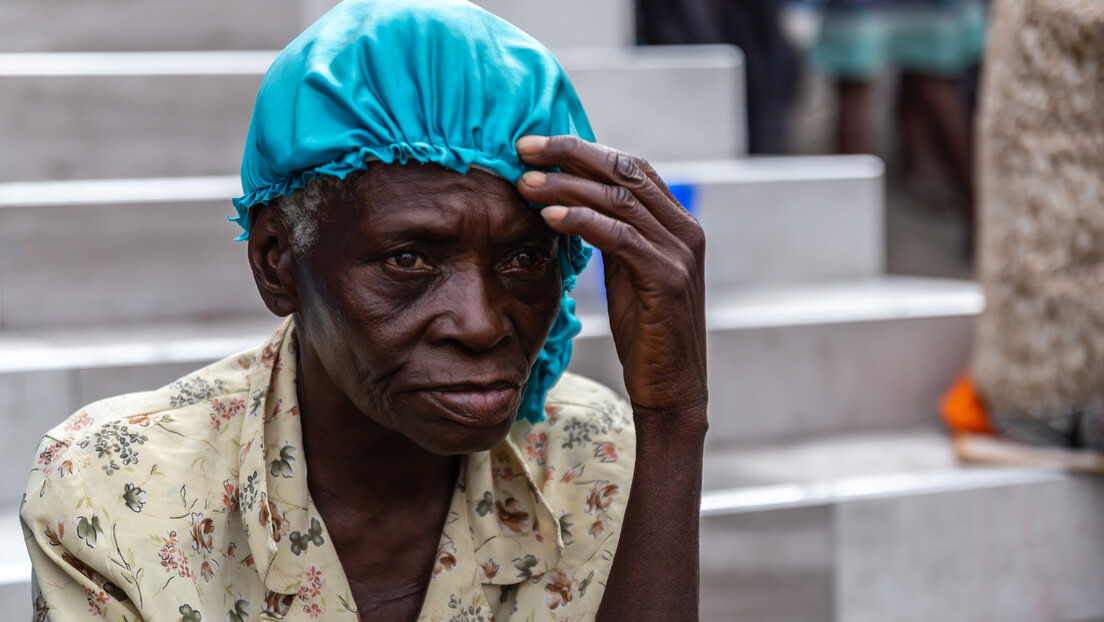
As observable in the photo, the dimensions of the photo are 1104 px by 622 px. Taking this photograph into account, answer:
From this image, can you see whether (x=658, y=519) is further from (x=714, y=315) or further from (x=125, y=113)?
(x=125, y=113)

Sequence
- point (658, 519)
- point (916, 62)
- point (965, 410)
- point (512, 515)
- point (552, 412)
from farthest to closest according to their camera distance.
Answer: point (916, 62) → point (965, 410) → point (552, 412) → point (512, 515) → point (658, 519)

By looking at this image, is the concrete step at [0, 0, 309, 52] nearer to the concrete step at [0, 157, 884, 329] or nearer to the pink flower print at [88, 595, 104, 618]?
the concrete step at [0, 157, 884, 329]

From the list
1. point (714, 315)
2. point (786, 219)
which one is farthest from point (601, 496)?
point (786, 219)

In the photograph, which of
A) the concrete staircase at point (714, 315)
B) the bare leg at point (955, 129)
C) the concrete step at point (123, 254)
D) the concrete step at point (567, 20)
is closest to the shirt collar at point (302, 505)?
the concrete staircase at point (714, 315)

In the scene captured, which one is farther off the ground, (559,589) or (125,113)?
(125,113)

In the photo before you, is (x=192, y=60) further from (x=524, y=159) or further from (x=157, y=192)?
(x=524, y=159)

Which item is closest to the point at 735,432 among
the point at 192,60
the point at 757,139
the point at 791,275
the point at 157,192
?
the point at 791,275

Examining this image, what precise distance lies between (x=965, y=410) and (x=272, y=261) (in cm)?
294

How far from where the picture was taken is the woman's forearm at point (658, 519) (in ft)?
6.19

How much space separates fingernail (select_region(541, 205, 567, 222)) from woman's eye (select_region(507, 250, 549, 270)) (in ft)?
0.35

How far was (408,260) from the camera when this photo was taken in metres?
1.72

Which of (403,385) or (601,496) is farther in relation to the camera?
(601,496)

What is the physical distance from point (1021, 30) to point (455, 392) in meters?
2.87

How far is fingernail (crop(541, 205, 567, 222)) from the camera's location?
168 centimetres
